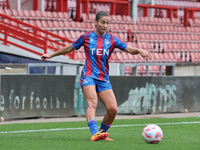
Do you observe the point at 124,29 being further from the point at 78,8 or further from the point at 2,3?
the point at 2,3

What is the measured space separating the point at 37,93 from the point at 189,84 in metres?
4.96

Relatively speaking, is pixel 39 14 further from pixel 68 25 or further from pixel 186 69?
pixel 186 69

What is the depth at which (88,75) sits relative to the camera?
6.01 metres

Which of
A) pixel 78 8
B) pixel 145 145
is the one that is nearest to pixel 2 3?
pixel 78 8

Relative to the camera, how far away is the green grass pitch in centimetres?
558

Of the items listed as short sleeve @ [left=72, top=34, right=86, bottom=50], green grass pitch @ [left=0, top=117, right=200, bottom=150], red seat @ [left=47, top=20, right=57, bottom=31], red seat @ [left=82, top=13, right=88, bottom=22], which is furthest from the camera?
red seat @ [left=82, top=13, right=88, bottom=22]

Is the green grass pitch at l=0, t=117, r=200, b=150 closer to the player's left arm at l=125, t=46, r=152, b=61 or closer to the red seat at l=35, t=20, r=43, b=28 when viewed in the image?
the player's left arm at l=125, t=46, r=152, b=61

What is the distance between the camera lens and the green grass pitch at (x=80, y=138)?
5.58 m

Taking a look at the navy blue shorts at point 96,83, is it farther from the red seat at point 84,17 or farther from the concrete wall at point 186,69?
the red seat at point 84,17

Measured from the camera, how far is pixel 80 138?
6648mm

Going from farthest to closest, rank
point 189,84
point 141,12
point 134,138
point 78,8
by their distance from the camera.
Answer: point 141,12 < point 78,8 < point 189,84 < point 134,138

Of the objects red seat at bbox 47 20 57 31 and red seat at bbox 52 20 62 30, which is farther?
red seat at bbox 52 20 62 30

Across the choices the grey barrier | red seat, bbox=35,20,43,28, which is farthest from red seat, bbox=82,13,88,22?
the grey barrier

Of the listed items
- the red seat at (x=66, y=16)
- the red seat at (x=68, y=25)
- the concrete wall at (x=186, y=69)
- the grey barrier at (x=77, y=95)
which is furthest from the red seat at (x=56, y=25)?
the grey barrier at (x=77, y=95)
